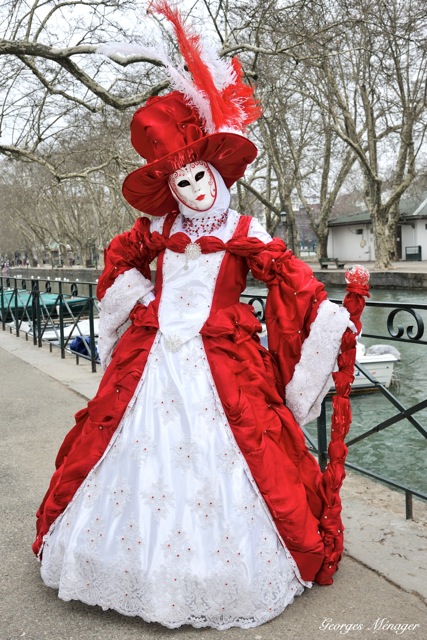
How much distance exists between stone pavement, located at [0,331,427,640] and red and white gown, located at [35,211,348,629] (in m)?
0.07

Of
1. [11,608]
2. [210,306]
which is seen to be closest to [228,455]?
[210,306]

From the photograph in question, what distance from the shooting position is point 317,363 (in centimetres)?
218

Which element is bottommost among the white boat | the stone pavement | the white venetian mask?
the white boat

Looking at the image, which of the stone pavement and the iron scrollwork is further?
the iron scrollwork

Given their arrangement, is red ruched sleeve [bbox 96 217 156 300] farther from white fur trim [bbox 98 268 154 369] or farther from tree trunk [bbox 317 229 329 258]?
tree trunk [bbox 317 229 329 258]

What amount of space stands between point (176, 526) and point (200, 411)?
1.19 feet

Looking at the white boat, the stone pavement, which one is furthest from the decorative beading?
the white boat

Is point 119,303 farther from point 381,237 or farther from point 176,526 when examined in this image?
point 381,237

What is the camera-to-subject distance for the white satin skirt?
75.3 inches

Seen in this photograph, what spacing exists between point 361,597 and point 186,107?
1808 millimetres

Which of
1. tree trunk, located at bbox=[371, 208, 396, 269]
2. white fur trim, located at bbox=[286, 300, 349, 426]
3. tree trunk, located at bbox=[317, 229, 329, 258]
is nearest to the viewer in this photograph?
white fur trim, located at bbox=[286, 300, 349, 426]

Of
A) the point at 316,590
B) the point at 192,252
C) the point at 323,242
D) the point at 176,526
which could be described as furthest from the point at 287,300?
the point at 323,242

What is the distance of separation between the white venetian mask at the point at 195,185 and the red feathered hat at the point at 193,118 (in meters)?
0.03

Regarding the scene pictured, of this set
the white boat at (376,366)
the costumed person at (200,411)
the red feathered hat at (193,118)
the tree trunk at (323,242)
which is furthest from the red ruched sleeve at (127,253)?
the tree trunk at (323,242)
